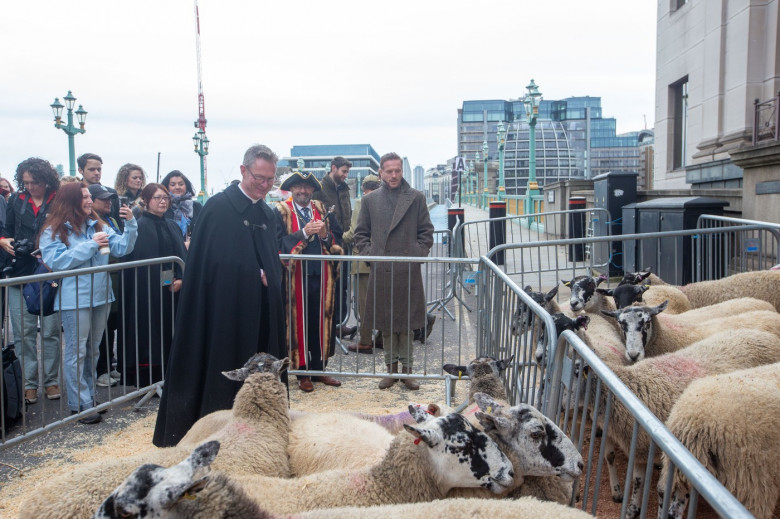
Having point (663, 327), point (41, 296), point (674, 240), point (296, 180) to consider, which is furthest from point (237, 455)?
point (674, 240)

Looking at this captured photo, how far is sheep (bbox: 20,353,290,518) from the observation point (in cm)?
260

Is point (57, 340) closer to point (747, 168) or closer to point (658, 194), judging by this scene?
point (747, 168)

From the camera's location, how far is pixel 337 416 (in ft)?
12.9

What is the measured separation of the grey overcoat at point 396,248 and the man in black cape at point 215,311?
2.04 metres

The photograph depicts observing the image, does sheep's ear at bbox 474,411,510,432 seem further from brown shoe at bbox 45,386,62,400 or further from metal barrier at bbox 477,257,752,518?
brown shoe at bbox 45,386,62,400

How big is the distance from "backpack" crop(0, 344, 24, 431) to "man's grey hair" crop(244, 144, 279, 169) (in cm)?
249

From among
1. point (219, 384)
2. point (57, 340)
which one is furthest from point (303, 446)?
point (57, 340)

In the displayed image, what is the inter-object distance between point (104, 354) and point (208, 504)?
14.7 ft

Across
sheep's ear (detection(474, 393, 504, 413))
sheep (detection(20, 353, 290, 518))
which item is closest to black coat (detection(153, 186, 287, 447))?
sheep (detection(20, 353, 290, 518))

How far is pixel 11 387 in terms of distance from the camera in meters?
4.83

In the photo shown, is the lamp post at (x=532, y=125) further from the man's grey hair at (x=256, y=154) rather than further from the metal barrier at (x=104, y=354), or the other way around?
the man's grey hair at (x=256, y=154)

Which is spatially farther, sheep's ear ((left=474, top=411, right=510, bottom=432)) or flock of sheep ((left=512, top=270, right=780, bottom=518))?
flock of sheep ((left=512, top=270, right=780, bottom=518))

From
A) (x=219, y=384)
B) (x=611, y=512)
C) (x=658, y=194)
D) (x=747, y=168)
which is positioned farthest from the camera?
(x=658, y=194)

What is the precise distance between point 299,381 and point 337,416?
2.27 metres
